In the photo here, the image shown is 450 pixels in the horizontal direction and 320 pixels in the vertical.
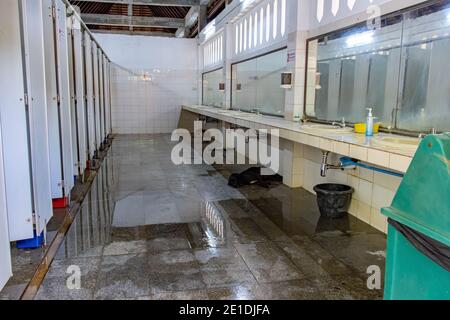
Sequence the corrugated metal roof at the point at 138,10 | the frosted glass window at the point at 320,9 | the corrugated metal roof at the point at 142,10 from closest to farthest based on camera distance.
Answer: the frosted glass window at the point at 320,9 < the corrugated metal roof at the point at 142,10 < the corrugated metal roof at the point at 138,10

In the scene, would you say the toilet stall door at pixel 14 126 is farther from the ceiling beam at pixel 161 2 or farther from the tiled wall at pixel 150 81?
the tiled wall at pixel 150 81

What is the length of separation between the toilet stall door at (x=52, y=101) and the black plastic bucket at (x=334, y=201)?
2571mm

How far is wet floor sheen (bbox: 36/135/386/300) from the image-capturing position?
7.46 ft

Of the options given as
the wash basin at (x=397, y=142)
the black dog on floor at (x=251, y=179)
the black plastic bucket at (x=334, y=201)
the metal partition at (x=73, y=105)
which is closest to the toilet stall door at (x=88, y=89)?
the metal partition at (x=73, y=105)

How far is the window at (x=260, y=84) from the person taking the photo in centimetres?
568

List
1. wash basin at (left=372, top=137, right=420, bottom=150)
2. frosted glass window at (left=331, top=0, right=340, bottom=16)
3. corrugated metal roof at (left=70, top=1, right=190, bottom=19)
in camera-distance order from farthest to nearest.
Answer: corrugated metal roof at (left=70, top=1, right=190, bottom=19) → frosted glass window at (left=331, top=0, right=340, bottom=16) → wash basin at (left=372, top=137, right=420, bottom=150)

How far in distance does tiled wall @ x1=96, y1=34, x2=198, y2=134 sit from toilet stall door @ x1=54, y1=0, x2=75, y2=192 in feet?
21.9

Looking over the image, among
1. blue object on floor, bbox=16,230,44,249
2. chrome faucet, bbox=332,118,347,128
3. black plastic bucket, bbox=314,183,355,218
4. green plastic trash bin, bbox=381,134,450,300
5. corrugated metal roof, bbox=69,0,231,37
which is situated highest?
corrugated metal roof, bbox=69,0,231,37

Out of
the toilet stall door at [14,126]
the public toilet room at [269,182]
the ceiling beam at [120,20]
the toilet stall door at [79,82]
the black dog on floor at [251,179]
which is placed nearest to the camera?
the public toilet room at [269,182]

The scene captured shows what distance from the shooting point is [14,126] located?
2646mm

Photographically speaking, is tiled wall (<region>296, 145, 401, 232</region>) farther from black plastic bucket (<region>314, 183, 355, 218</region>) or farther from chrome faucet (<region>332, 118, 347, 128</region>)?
chrome faucet (<region>332, 118, 347, 128</region>)

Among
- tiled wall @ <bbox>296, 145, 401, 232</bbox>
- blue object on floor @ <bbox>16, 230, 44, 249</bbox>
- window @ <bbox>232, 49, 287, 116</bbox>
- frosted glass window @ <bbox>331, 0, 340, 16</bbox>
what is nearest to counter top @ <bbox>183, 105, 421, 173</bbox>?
tiled wall @ <bbox>296, 145, 401, 232</bbox>

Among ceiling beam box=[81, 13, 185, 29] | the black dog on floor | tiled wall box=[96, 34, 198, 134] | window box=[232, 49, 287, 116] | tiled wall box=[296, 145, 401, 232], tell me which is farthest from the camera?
ceiling beam box=[81, 13, 185, 29]

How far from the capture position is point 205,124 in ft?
32.8
